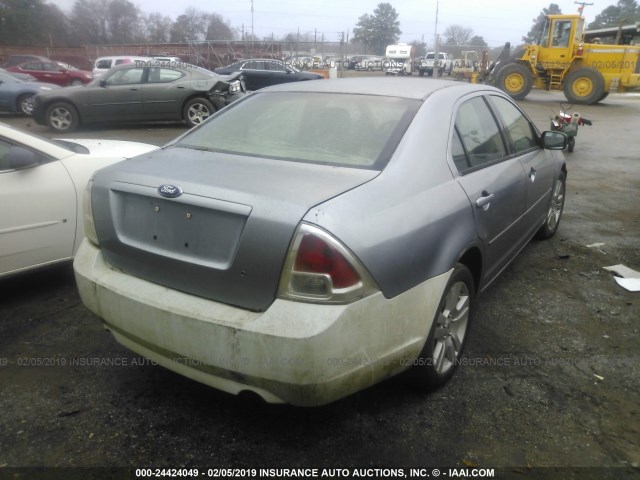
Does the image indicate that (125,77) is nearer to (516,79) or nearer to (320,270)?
(320,270)

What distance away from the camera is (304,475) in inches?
84.3

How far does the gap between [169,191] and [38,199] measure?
1.89m

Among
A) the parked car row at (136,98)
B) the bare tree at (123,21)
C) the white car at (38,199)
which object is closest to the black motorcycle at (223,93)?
the parked car row at (136,98)

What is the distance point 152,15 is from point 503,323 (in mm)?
76000

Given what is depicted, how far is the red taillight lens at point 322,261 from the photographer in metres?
1.91

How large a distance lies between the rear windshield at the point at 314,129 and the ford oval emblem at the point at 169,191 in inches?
22.2

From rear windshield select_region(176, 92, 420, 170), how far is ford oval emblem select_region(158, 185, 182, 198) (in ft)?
1.85

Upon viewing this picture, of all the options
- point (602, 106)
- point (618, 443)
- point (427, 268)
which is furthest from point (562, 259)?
point (602, 106)

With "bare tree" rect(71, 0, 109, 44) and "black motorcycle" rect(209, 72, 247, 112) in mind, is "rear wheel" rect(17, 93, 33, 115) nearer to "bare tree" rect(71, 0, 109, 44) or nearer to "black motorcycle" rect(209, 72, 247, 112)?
"black motorcycle" rect(209, 72, 247, 112)

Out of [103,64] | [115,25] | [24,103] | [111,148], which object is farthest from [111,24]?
[111,148]

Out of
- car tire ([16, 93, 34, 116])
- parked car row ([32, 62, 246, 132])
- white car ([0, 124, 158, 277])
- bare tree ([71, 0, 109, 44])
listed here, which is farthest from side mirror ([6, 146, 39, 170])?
bare tree ([71, 0, 109, 44])

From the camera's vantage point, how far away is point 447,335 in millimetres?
2672

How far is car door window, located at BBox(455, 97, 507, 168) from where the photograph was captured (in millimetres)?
2949

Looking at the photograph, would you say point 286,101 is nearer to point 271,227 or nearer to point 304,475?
point 271,227
